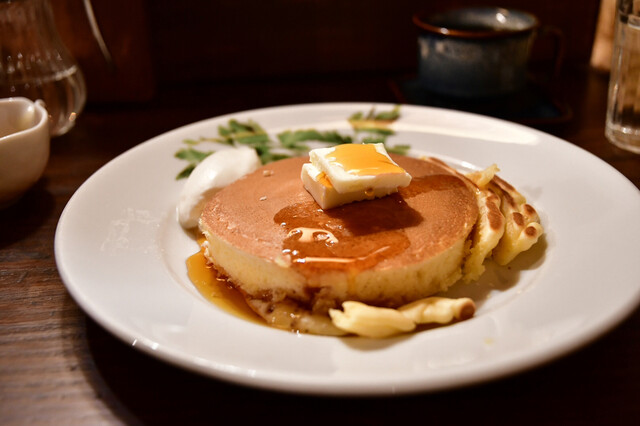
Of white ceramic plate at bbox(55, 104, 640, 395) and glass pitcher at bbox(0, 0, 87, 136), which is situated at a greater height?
glass pitcher at bbox(0, 0, 87, 136)

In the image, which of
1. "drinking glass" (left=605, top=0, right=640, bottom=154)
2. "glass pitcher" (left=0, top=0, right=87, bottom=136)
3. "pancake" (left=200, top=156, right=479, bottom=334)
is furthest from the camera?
"glass pitcher" (left=0, top=0, right=87, bottom=136)

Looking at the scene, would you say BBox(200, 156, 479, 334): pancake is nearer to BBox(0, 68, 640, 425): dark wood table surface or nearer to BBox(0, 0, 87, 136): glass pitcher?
BBox(0, 68, 640, 425): dark wood table surface

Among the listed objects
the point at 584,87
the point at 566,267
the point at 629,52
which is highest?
the point at 629,52

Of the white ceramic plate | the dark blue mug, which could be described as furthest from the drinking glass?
the white ceramic plate

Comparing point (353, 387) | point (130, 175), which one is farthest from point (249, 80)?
point (353, 387)

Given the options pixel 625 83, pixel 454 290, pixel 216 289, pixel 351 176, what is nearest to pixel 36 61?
pixel 216 289

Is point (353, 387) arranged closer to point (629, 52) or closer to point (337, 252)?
point (337, 252)

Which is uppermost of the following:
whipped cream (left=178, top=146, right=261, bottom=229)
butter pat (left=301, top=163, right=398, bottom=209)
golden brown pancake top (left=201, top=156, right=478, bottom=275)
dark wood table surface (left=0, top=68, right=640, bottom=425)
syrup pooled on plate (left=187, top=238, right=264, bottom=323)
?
butter pat (left=301, top=163, right=398, bottom=209)

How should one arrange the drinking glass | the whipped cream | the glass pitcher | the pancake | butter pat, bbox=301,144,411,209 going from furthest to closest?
the glass pitcher
the drinking glass
the whipped cream
butter pat, bbox=301,144,411,209
the pancake
